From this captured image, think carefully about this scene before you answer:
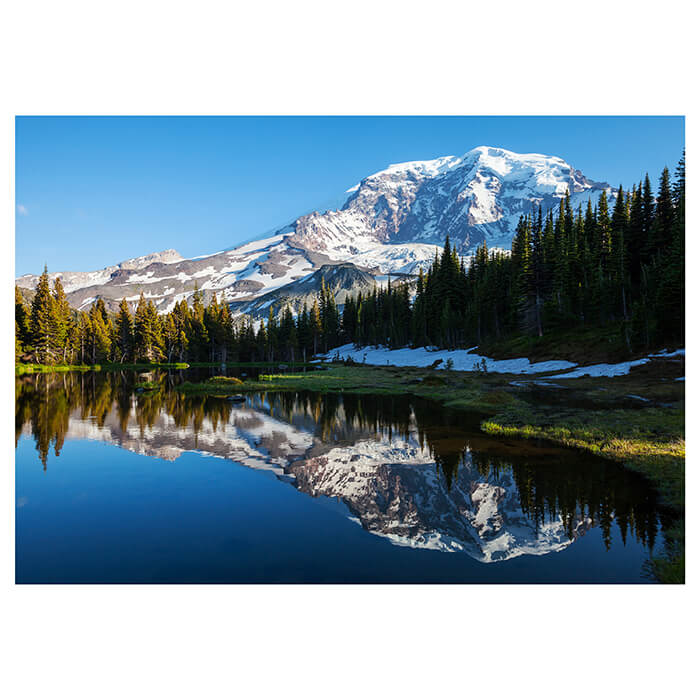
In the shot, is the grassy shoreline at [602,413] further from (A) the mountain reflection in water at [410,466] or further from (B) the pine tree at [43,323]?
(B) the pine tree at [43,323]

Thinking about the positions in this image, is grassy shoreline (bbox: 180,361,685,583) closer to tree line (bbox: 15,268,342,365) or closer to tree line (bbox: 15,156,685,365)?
tree line (bbox: 15,156,685,365)

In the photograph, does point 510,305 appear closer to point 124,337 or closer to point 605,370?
point 605,370

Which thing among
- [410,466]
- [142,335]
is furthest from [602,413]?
[142,335]

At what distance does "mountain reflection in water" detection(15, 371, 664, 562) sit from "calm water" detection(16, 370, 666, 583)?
0.06 metres

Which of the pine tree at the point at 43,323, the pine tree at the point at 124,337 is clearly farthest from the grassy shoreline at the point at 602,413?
the pine tree at the point at 124,337

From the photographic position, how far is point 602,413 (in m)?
19.5

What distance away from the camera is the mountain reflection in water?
A: 8.84 m

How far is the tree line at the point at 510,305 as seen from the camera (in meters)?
46.5

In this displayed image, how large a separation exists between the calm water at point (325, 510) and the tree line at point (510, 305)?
2597 cm

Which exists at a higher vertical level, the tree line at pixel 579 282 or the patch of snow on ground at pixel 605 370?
the tree line at pixel 579 282

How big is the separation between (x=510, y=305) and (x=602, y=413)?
5228 cm

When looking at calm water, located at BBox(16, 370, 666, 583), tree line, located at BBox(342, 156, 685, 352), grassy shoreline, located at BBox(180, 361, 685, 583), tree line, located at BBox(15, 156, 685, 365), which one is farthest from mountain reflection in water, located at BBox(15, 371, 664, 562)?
tree line, located at BBox(342, 156, 685, 352)
